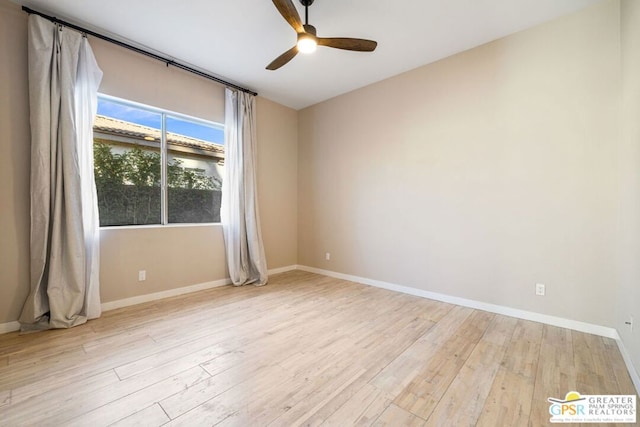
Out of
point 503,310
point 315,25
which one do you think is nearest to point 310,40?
point 315,25

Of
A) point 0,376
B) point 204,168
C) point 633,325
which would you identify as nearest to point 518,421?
point 633,325

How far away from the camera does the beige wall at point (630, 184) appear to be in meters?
1.77

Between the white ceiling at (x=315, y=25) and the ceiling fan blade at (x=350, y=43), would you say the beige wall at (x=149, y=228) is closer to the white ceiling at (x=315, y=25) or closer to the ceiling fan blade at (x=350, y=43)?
the white ceiling at (x=315, y=25)

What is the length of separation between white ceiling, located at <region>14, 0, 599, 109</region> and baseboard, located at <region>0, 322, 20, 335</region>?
287 cm

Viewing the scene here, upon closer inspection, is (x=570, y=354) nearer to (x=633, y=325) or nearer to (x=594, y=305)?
(x=633, y=325)

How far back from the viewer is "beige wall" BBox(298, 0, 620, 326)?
92.1 inches

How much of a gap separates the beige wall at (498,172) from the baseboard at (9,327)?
365 centimetres

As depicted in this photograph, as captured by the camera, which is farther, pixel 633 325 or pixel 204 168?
pixel 204 168

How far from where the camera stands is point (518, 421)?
139cm

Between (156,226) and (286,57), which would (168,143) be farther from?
(286,57)

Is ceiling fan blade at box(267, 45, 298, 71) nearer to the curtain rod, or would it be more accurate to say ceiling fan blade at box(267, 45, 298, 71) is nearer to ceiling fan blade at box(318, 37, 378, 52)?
ceiling fan blade at box(318, 37, 378, 52)

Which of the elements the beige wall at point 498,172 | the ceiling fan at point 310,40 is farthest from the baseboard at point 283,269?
the ceiling fan at point 310,40

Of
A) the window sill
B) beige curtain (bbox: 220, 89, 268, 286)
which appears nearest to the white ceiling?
beige curtain (bbox: 220, 89, 268, 286)

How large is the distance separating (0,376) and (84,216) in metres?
1.42
